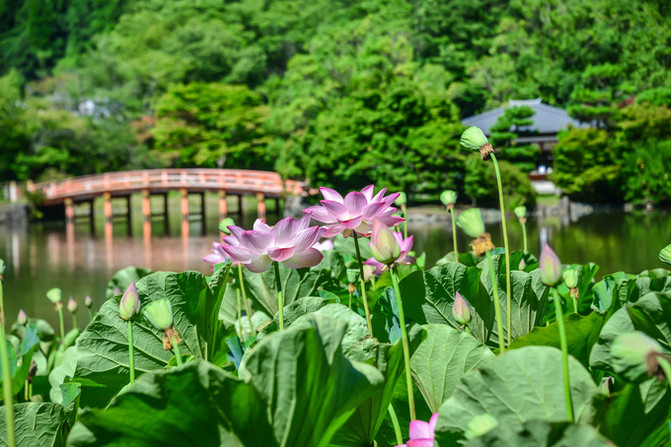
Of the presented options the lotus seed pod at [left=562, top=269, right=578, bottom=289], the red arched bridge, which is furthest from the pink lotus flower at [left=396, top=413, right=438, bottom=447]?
the red arched bridge

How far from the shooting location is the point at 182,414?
0.37 meters

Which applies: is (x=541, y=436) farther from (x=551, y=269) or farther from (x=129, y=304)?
(x=129, y=304)

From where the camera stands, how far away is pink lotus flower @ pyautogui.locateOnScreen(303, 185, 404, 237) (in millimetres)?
590

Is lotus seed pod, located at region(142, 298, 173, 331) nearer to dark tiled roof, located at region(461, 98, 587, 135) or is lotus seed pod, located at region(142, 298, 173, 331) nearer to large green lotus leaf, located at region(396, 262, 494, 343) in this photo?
large green lotus leaf, located at region(396, 262, 494, 343)

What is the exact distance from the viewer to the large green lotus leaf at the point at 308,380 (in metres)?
0.36

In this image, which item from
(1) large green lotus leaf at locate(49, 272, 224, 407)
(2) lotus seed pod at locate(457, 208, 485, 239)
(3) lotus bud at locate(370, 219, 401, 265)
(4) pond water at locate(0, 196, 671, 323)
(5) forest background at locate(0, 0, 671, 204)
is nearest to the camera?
(3) lotus bud at locate(370, 219, 401, 265)

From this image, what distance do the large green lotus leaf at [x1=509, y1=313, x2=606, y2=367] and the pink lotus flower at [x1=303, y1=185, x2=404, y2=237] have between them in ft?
0.48

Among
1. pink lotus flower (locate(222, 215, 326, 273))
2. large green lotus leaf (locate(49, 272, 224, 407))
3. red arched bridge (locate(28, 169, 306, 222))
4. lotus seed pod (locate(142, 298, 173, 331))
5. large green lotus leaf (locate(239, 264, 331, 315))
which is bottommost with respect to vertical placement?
red arched bridge (locate(28, 169, 306, 222))

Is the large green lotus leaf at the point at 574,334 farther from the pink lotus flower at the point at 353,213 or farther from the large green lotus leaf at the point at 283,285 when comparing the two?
the large green lotus leaf at the point at 283,285

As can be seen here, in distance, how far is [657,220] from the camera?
9781mm

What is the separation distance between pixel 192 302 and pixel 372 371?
1.02ft

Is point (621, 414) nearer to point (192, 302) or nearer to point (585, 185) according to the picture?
point (192, 302)

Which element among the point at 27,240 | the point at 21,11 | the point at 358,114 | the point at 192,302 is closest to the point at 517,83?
the point at 358,114

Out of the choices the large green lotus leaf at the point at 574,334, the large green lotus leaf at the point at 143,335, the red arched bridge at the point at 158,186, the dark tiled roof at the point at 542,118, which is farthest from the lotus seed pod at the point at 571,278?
the dark tiled roof at the point at 542,118
